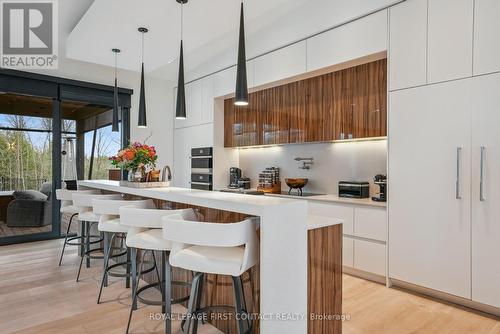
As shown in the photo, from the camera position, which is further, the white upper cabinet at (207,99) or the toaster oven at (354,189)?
the white upper cabinet at (207,99)

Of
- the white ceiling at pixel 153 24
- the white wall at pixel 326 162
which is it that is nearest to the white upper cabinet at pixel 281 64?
the white ceiling at pixel 153 24

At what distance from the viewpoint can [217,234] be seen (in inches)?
64.7

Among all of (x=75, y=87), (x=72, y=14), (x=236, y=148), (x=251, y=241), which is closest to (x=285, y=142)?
(x=236, y=148)

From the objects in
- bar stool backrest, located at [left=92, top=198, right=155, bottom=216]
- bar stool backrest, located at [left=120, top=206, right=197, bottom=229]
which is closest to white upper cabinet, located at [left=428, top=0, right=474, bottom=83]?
bar stool backrest, located at [left=120, top=206, right=197, bottom=229]

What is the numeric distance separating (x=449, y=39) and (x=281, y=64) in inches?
76.1

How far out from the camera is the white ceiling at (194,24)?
313 cm

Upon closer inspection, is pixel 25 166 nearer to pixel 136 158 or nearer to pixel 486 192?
pixel 136 158

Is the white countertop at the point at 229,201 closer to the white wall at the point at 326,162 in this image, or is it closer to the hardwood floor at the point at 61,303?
the hardwood floor at the point at 61,303

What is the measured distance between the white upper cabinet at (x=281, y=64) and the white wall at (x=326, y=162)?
40.8 inches

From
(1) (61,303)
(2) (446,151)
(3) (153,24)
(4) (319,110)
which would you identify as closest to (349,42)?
(4) (319,110)

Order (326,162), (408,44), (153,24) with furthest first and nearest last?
(326,162)
(153,24)
(408,44)

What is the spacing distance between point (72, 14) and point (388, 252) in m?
4.40

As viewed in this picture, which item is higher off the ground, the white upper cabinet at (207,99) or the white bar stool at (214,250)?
the white upper cabinet at (207,99)

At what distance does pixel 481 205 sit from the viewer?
2477 millimetres
